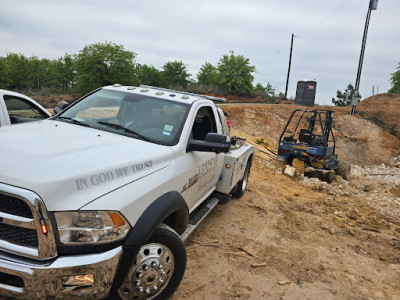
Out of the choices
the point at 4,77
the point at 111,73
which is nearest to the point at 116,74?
the point at 111,73

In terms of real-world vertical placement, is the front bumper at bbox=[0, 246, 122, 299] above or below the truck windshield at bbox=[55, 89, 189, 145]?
below

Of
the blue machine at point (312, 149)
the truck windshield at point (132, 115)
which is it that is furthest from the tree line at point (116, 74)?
the truck windshield at point (132, 115)

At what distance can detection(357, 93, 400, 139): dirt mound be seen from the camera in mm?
23750

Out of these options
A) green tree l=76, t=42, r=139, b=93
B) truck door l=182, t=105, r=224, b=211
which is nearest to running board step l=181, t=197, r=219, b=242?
truck door l=182, t=105, r=224, b=211

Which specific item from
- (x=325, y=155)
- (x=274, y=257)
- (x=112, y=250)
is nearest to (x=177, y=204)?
(x=112, y=250)

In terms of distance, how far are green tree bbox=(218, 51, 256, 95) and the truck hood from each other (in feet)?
120

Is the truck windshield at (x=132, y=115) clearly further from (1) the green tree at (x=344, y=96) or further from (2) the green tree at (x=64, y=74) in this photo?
(1) the green tree at (x=344, y=96)

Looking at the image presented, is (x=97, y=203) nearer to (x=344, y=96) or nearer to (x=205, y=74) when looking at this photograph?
(x=205, y=74)

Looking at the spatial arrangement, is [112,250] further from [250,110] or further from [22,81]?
[22,81]

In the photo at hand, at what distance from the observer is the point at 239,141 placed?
6070 millimetres

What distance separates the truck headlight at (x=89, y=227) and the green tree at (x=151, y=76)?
46948 mm

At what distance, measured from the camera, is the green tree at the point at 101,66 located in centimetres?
2547

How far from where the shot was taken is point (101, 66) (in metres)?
25.4

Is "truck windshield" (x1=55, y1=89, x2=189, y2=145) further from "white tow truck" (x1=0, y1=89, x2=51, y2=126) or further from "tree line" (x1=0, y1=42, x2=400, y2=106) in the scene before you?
"tree line" (x1=0, y1=42, x2=400, y2=106)
